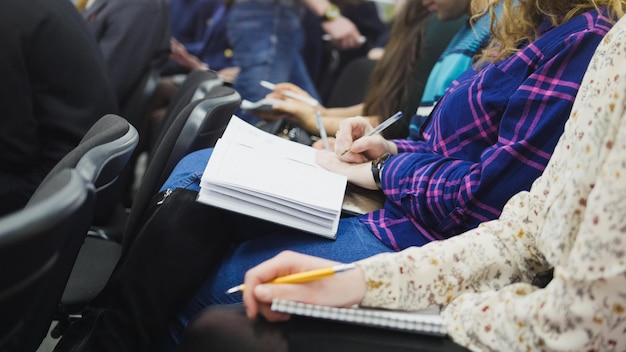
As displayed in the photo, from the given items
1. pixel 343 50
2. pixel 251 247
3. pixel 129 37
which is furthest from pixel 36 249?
pixel 343 50

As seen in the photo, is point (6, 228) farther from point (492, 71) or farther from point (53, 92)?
point (53, 92)

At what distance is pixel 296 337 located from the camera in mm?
754

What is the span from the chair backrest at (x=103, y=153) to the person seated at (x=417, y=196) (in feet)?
0.43

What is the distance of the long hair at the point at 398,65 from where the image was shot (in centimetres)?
186

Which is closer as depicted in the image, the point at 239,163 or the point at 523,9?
the point at 239,163

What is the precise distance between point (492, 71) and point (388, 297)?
52 cm

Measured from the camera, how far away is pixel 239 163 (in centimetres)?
107

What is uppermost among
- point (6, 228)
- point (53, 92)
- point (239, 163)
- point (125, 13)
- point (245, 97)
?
point (6, 228)

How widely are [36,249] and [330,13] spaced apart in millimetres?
2745

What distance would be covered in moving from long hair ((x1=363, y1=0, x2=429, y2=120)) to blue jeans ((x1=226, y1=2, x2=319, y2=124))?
82 centimetres

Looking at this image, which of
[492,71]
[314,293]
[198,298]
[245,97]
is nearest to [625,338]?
[314,293]

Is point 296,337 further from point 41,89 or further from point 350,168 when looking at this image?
point 41,89

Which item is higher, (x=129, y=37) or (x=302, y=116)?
(x=302, y=116)

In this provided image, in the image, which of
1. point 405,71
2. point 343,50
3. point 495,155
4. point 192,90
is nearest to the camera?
point 495,155
